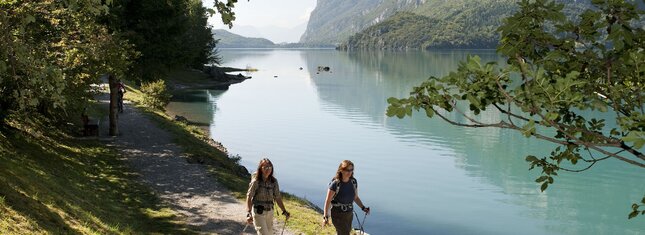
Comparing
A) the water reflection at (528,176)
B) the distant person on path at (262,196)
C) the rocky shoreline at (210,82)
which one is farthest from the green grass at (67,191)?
the rocky shoreline at (210,82)

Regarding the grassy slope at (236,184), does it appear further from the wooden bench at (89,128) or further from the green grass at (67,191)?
the wooden bench at (89,128)

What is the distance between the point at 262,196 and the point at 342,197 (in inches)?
68.7

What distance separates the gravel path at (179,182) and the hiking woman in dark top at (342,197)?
451 centimetres

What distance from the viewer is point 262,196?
12.3 metres

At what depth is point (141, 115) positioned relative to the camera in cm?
4009

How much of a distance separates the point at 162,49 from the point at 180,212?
1537cm

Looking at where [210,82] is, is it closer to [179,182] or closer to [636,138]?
[179,182]

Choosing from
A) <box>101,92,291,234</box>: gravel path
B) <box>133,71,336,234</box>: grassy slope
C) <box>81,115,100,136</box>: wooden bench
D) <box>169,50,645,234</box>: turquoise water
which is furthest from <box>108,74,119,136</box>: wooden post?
<box>169,50,645,234</box>: turquoise water

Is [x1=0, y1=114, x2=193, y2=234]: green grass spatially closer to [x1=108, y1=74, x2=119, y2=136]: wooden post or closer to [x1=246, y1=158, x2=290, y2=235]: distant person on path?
[x1=108, y1=74, x2=119, y2=136]: wooden post

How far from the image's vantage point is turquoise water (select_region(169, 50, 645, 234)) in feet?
92.0

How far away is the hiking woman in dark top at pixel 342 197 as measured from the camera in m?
12.3

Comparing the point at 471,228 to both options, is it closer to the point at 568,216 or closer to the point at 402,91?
the point at 568,216

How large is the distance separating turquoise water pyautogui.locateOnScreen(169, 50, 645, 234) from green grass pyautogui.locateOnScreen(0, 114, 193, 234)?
1051cm

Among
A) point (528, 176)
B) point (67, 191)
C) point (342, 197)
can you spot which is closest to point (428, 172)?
point (528, 176)
